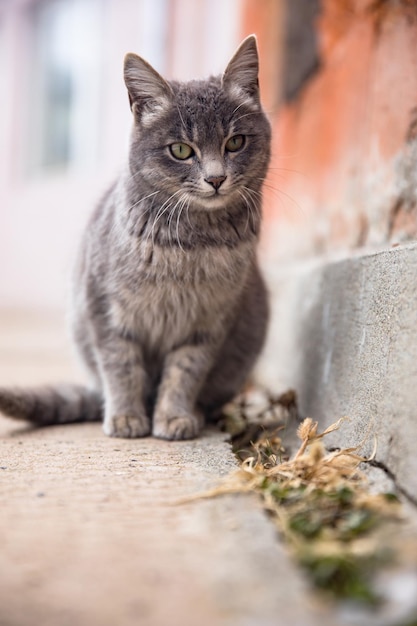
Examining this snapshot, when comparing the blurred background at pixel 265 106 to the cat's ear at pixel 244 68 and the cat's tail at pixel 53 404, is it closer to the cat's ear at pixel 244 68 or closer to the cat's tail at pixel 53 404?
the cat's ear at pixel 244 68

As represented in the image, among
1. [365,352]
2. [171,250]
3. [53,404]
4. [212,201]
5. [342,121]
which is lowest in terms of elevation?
[53,404]

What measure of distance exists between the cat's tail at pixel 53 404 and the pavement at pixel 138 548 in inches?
11.1

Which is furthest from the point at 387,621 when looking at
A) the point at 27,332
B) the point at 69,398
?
the point at 27,332

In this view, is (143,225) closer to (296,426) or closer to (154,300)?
(154,300)

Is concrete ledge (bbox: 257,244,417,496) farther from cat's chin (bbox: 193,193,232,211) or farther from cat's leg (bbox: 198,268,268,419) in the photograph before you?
cat's chin (bbox: 193,193,232,211)

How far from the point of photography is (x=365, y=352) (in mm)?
1707

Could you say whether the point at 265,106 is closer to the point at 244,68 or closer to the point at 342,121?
the point at 342,121

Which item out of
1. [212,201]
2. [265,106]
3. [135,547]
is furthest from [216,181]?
[265,106]

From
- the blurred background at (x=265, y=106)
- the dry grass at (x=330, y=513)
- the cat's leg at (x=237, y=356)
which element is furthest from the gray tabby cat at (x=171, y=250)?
the dry grass at (x=330, y=513)

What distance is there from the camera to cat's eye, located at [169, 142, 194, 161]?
194cm

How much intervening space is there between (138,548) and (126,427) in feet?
2.98

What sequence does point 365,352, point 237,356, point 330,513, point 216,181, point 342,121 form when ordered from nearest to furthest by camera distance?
point 330,513, point 365,352, point 216,181, point 237,356, point 342,121

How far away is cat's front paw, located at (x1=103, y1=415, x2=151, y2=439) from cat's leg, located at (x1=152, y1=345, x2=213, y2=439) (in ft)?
0.12

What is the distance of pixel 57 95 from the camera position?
829 centimetres
